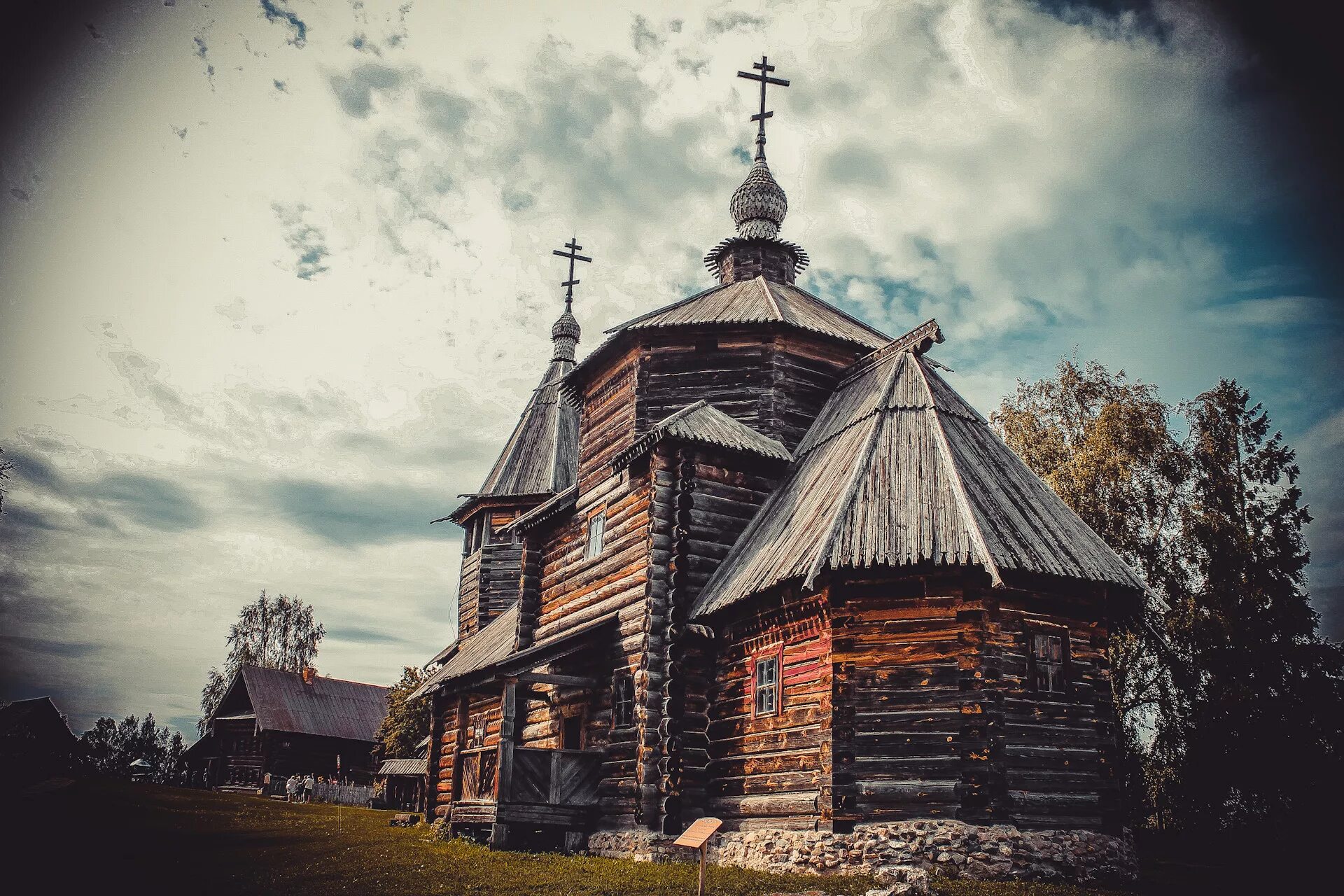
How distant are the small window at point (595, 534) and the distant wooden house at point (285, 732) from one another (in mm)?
30567

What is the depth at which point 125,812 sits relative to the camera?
76.3 ft

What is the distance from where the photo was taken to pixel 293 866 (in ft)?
49.3

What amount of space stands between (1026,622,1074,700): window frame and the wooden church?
0.04 metres

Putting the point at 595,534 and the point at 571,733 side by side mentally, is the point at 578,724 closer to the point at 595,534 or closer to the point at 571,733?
the point at 571,733

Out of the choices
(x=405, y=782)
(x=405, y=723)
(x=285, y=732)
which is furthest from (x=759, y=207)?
(x=285, y=732)

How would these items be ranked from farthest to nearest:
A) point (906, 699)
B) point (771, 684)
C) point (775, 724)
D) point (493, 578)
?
point (493, 578), point (771, 684), point (775, 724), point (906, 699)

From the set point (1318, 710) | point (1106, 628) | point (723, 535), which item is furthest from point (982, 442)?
point (1318, 710)

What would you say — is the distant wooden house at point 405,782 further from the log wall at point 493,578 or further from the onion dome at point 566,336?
the onion dome at point 566,336

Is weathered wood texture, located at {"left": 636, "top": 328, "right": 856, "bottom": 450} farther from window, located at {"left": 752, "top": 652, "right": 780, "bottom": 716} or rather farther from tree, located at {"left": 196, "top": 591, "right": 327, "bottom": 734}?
tree, located at {"left": 196, "top": 591, "right": 327, "bottom": 734}

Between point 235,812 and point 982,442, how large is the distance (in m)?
23.2

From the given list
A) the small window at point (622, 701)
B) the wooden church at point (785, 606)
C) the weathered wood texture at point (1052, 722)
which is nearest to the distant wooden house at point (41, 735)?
the wooden church at point (785, 606)

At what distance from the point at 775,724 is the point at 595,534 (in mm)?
6853

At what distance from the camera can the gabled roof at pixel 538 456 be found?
33.5 meters

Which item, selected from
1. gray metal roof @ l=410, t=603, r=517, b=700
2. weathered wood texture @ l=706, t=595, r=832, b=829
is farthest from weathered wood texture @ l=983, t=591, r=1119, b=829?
gray metal roof @ l=410, t=603, r=517, b=700
